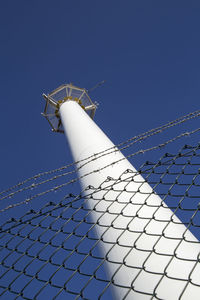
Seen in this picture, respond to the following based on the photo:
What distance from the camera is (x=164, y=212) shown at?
3654mm

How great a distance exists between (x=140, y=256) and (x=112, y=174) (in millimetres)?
1779

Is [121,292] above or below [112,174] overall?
below

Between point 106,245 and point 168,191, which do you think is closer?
point 168,191

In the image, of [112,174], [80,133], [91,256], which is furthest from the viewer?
[80,133]

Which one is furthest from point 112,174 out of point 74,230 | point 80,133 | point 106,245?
point 80,133

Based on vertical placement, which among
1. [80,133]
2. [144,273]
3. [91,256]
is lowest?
[144,273]

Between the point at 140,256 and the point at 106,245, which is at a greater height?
the point at 106,245

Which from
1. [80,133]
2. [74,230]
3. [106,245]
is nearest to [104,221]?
[106,245]

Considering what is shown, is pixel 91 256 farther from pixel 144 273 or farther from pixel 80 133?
pixel 80 133

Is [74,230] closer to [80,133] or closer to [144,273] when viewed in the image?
[144,273]

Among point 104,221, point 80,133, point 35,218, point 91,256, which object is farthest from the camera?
point 80,133

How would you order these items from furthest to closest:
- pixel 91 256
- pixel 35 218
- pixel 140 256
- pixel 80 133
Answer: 1. pixel 80 133
2. pixel 35 218
3. pixel 140 256
4. pixel 91 256

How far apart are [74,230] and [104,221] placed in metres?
0.69

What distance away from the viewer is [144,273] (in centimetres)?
295
